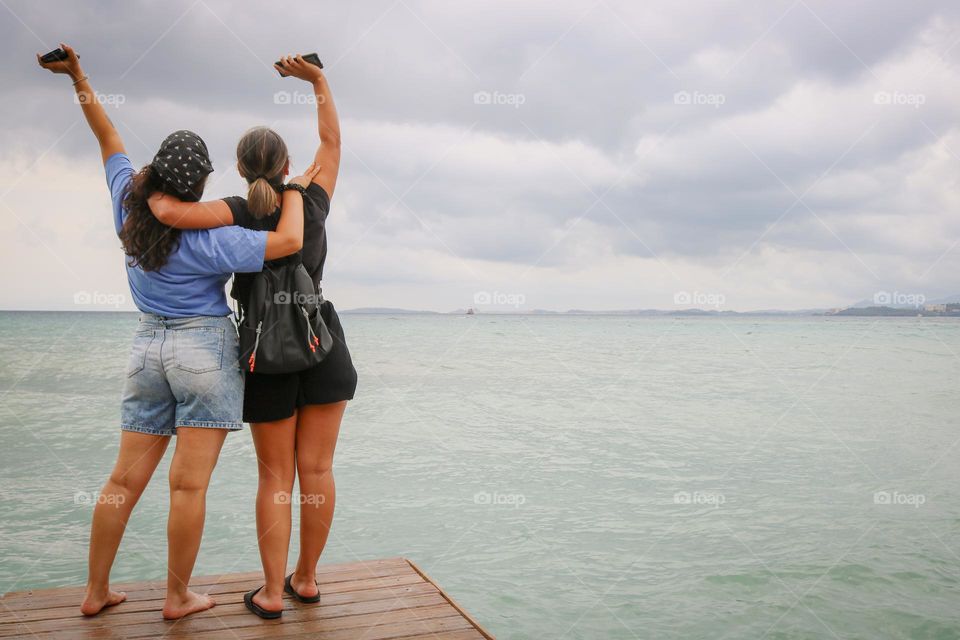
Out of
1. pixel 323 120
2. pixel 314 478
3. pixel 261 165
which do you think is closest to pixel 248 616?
pixel 314 478

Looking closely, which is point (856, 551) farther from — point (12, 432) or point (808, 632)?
point (12, 432)

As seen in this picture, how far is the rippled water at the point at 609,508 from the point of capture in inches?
205

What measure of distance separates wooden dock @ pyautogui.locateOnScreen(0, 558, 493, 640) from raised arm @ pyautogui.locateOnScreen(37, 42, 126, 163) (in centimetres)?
193

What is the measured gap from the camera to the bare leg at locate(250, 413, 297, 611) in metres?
2.91

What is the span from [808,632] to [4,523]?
23.6 ft

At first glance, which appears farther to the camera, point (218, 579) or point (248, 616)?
point (218, 579)

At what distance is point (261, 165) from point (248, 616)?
191cm

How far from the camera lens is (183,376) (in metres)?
2.69

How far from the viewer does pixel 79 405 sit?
1448cm

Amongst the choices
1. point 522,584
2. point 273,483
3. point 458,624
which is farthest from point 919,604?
point 273,483

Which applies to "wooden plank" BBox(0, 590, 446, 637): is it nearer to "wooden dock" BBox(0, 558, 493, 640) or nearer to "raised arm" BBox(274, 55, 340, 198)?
"wooden dock" BBox(0, 558, 493, 640)

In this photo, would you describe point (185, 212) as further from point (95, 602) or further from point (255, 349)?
point (95, 602)

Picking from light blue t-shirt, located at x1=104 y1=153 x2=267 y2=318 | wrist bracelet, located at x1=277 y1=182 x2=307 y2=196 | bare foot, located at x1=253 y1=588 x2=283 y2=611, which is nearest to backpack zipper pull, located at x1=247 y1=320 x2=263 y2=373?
light blue t-shirt, located at x1=104 y1=153 x2=267 y2=318

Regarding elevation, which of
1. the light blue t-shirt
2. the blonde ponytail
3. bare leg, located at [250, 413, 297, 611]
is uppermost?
the blonde ponytail
